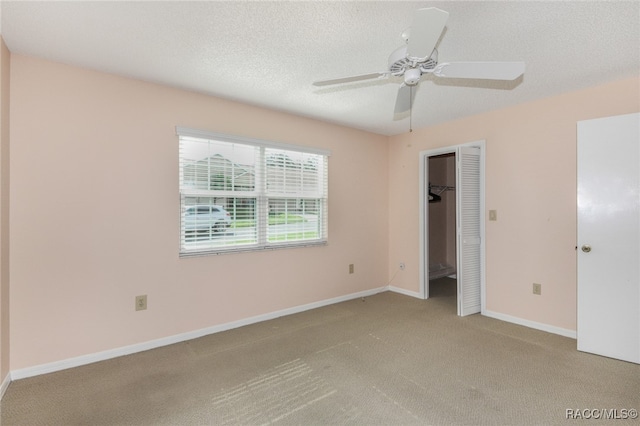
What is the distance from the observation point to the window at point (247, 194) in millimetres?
3045

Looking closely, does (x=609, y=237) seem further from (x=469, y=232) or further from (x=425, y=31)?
(x=425, y=31)

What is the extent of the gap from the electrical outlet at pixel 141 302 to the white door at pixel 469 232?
10.9 ft

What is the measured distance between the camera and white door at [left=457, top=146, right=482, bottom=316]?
3.63m

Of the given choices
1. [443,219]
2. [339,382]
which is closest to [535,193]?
[443,219]

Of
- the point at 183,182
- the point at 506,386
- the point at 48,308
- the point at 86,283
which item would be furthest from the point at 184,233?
the point at 506,386

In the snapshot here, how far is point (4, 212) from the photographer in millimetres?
2139

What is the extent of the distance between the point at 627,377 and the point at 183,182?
3.99m

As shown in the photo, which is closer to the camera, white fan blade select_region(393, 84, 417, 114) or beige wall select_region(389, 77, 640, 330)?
white fan blade select_region(393, 84, 417, 114)

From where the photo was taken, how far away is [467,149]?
369 cm

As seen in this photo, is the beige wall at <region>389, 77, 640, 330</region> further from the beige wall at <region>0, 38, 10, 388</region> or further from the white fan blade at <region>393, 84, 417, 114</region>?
the beige wall at <region>0, 38, 10, 388</region>

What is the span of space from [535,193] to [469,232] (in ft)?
2.58

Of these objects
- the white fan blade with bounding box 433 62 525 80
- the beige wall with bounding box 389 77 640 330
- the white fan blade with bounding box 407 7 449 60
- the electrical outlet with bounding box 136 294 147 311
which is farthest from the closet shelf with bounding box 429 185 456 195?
the electrical outlet with bounding box 136 294 147 311

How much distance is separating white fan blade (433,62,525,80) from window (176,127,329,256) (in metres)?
2.16

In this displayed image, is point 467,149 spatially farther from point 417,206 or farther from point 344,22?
point 344,22
